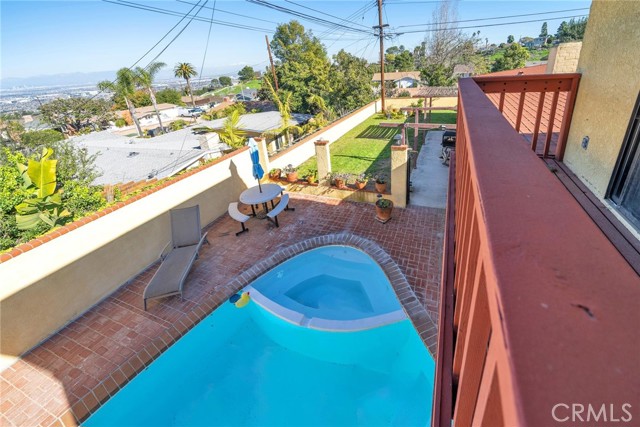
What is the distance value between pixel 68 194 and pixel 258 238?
18.1 feet

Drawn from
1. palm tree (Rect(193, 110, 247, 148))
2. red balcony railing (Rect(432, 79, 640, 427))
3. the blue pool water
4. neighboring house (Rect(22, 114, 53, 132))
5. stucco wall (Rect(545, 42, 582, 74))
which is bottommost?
the blue pool water

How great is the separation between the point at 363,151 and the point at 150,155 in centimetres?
1522

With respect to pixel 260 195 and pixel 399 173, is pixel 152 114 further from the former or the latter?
pixel 399 173

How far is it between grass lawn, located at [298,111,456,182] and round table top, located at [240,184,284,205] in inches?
137

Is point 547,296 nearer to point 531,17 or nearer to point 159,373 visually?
point 159,373

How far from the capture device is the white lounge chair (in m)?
6.82

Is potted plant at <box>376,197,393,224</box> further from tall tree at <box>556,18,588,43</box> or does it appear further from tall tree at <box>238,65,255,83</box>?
tall tree at <box>238,65,255,83</box>

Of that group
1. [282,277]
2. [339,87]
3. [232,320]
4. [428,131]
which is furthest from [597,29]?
[339,87]

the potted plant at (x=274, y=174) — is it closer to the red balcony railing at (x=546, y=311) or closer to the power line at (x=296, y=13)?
the power line at (x=296, y=13)

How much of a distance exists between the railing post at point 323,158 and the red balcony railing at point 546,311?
9891mm

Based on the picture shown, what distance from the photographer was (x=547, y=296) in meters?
0.61

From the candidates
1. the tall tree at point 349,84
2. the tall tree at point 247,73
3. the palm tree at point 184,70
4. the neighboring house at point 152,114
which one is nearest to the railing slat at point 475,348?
the tall tree at point 349,84

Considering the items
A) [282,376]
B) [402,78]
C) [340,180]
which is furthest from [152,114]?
[282,376]

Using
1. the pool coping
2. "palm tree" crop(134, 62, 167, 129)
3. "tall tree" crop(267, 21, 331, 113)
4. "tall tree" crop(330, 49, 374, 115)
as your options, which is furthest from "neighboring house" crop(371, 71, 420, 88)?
the pool coping
